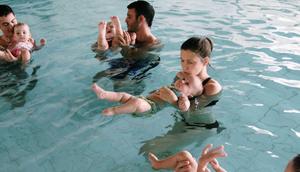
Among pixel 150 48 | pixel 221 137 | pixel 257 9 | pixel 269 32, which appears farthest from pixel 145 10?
pixel 257 9

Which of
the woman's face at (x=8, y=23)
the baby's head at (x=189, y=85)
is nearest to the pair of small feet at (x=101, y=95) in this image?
the baby's head at (x=189, y=85)

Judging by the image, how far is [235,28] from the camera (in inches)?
318

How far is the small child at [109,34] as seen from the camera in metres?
5.38

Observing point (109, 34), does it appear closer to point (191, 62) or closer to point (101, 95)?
point (191, 62)

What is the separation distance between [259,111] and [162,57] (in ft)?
6.92

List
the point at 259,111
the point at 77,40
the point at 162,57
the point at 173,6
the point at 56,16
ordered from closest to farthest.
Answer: the point at 259,111 → the point at 162,57 → the point at 77,40 → the point at 56,16 → the point at 173,6

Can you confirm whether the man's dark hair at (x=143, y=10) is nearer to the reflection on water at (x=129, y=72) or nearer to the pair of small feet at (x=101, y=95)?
the reflection on water at (x=129, y=72)

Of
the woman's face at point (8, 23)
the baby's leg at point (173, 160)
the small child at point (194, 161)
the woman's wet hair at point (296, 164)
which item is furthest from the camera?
the woman's face at point (8, 23)

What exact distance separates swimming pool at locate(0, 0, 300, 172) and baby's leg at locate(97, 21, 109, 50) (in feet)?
1.38

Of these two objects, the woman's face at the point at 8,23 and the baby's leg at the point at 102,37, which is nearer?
the baby's leg at the point at 102,37

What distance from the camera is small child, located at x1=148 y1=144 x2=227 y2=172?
8.72 ft

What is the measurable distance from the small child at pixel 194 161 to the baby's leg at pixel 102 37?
2.59m

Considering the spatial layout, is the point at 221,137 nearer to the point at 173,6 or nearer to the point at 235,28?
the point at 235,28

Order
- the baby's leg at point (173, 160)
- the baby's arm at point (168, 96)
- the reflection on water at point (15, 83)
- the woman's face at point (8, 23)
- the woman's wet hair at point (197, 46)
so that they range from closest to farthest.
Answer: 1. the baby's leg at point (173, 160)
2. the baby's arm at point (168, 96)
3. the woman's wet hair at point (197, 46)
4. the reflection on water at point (15, 83)
5. the woman's face at point (8, 23)
